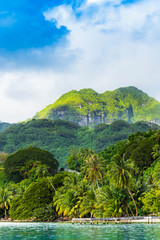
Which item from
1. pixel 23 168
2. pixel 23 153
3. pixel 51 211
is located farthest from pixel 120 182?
pixel 23 153

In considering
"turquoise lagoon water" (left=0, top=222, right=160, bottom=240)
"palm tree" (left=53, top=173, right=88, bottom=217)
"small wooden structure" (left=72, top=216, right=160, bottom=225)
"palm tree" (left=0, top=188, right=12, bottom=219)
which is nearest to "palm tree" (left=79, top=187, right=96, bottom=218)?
"palm tree" (left=53, top=173, right=88, bottom=217)

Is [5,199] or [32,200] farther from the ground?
[32,200]

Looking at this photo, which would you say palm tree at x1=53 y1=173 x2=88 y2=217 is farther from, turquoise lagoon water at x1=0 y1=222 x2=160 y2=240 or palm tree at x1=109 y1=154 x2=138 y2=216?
turquoise lagoon water at x1=0 y1=222 x2=160 y2=240

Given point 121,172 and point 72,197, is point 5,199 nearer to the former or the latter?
point 72,197

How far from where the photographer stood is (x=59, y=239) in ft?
125

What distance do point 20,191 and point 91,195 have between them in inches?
1354

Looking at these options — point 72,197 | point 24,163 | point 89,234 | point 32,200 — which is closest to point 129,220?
point 72,197

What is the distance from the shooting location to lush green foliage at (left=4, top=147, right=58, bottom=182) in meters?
149

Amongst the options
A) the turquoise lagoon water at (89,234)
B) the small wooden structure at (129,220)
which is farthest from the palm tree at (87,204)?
the turquoise lagoon water at (89,234)

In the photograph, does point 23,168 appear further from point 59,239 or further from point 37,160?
point 59,239

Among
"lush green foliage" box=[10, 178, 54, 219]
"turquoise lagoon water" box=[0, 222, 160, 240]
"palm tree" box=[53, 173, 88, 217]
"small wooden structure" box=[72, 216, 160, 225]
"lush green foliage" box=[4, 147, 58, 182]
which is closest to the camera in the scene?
"turquoise lagoon water" box=[0, 222, 160, 240]

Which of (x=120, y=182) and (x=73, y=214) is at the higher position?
(x=120, y=182)

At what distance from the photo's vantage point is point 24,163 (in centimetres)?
15350

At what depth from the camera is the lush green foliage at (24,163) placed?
14912 centimetres
